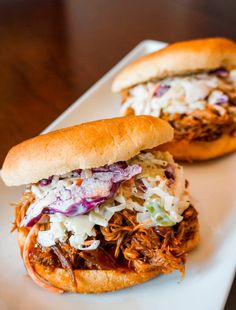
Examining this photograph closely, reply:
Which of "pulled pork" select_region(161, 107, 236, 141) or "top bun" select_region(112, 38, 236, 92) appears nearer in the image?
"pulled pork" select_region(161, 107, 236, 141)

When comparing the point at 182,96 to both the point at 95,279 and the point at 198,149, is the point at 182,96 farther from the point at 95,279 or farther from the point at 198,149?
the point at 95,279

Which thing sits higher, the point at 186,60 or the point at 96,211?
the point at 186,60

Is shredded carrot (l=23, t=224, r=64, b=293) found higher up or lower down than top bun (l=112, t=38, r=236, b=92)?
lower down

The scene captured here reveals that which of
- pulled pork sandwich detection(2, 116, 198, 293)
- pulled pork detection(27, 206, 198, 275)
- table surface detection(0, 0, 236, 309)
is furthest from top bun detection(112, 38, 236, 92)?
pulled pork detection(27, 206, 198, 275)

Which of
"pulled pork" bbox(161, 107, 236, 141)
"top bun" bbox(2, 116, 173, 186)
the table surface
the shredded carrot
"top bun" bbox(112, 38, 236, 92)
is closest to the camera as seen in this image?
"top bun" bbox(2, 116, 173, 186)

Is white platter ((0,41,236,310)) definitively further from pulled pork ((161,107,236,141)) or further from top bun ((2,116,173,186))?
top bun ((2,116,173,186))

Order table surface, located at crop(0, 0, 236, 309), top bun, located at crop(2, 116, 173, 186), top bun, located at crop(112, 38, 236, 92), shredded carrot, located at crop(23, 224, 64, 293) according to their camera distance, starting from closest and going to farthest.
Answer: top bun, located at crop(2, 116, 173, 186) → shredded carrot, located at crop(23, 224, 64, 293) → top bun, located at crop(112, 38, 236, 92) → table surface, located at crop(0, 0, 236, 309)

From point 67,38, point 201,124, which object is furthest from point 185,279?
point 67,38

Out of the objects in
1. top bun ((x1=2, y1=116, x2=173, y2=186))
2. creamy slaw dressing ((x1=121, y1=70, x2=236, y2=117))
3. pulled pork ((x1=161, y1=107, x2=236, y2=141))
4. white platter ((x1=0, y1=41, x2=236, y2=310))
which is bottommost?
white platter ((x1=0, y1=41, x2=236, y2=310))
